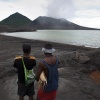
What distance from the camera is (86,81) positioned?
30.5ft

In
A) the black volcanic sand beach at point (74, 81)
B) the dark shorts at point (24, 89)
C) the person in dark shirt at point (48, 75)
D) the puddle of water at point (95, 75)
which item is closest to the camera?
the person in dark shirt at point (48, 75)

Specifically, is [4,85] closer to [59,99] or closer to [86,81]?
[59,99]

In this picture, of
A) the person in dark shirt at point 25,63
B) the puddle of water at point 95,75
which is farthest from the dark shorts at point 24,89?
the puddle of water at point 95,75

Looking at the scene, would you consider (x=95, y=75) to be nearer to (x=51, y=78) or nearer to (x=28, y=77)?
(x=28, y=77)

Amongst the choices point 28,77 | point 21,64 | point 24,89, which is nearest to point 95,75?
point 24,89

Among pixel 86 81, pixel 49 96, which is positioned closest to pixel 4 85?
pixel 86 81

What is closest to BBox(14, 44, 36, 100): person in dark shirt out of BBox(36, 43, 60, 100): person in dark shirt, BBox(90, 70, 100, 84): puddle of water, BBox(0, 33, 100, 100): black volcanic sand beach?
BBox(36, 43, 60, 100): person in dark shirt

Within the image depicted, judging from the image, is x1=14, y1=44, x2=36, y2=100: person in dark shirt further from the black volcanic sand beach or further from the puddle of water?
the puddle of water

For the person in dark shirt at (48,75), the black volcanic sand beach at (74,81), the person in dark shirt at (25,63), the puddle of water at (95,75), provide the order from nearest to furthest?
the person in dark shirt at (48,75) → the person in dark shirt at (25,63) → the black volcanic sand beach at (74,81) → the puddle of water at (95,75)

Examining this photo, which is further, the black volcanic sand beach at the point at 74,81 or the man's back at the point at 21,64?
the black volcanic sand beach at the point at 74,81

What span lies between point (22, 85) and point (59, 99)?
6.96 feet

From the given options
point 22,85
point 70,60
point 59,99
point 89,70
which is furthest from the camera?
point 70,60

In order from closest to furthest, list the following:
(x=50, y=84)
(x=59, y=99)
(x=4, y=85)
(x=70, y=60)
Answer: (x=50, y=84)
(x=59, y=99)
(x=4, y=85)
(x=70, y=60)

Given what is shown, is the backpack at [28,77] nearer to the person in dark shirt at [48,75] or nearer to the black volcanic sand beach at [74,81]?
the person in dark shirt at [48,75]
